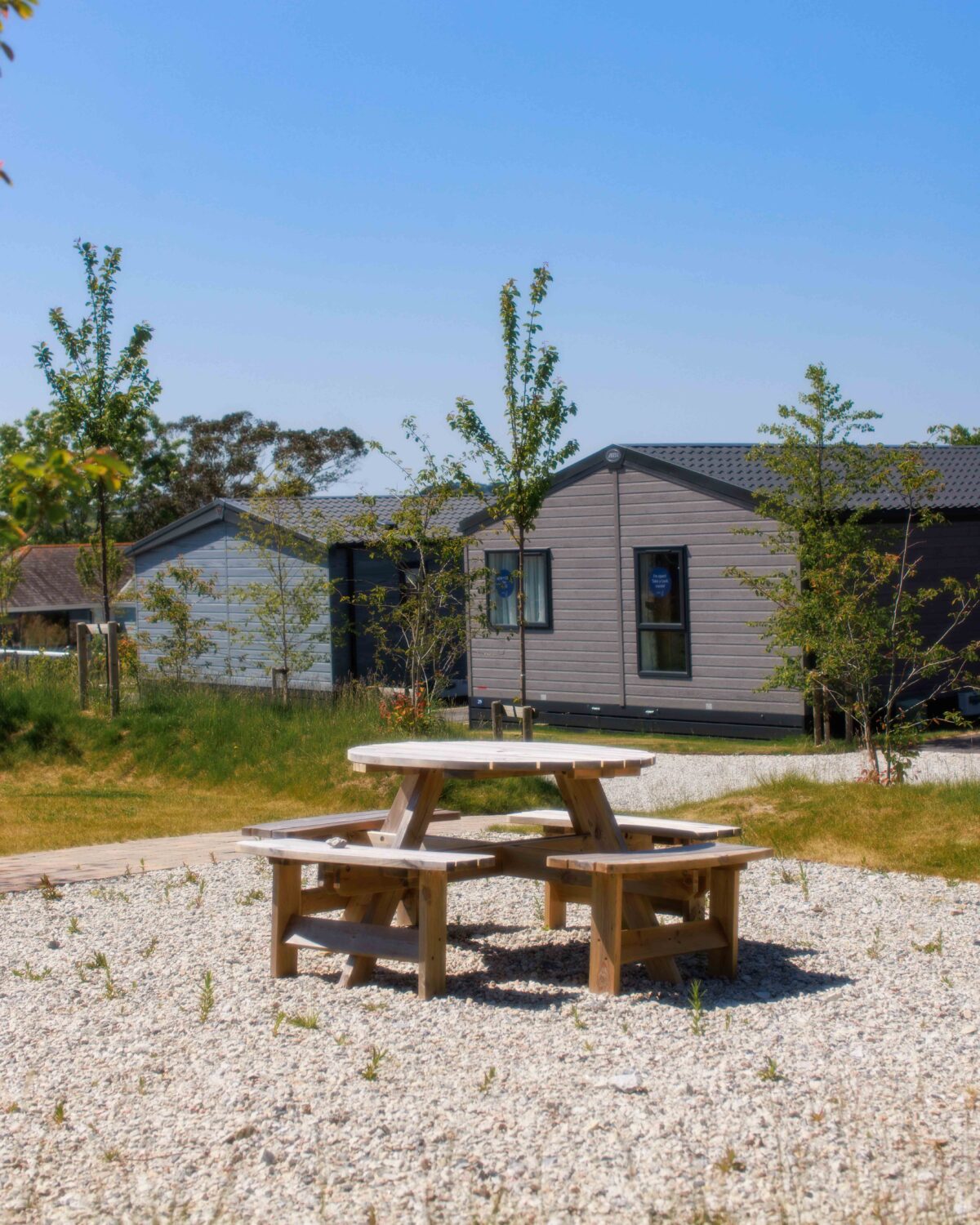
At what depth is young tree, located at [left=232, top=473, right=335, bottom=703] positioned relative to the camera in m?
19.4

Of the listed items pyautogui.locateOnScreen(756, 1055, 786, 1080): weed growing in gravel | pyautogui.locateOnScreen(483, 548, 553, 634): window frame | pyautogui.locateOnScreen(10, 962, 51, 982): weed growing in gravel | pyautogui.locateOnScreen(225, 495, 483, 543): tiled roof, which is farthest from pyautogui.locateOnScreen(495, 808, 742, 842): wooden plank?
pyautogui.locateOnScreen(225, 495, 483, 543): tiled roof

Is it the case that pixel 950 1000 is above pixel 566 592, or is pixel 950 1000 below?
below

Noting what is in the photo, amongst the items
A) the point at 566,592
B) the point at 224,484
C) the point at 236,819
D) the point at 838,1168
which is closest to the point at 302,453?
the point at 224,484

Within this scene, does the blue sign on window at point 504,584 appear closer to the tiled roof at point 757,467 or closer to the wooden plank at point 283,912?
the tiled roof at point 757,467

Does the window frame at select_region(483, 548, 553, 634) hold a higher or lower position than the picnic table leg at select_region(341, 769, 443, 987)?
higher

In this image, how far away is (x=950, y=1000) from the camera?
16.2ft

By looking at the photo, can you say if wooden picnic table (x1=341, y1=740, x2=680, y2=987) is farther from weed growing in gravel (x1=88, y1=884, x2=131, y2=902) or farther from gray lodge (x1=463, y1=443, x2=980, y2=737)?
gray lodge (x1=463, y1=443, x2=980, y2=737)

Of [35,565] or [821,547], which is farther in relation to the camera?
[35,565]

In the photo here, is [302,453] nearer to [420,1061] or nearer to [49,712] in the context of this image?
[49,712]

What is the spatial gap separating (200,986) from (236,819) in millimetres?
4757

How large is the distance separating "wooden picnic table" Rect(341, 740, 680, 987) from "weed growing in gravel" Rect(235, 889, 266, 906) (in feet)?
4.09

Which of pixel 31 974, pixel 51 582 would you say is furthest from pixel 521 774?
pixel 51 582

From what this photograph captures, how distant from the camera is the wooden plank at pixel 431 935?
507 cm

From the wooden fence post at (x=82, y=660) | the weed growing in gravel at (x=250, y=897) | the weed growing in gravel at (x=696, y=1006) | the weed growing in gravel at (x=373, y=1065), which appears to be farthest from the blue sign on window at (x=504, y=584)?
the weed growing in gravel at (x=373, y=1065)
